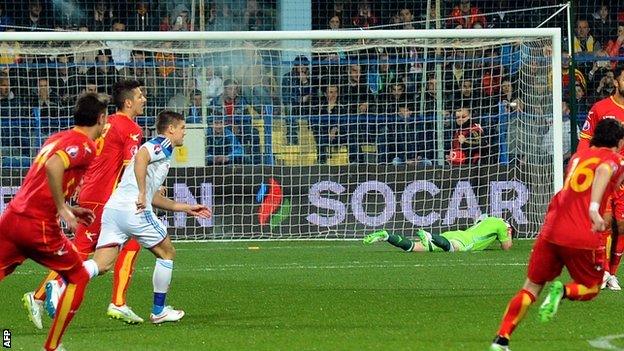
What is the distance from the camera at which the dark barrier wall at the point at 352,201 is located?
66.3 feet

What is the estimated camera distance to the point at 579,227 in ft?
29.8

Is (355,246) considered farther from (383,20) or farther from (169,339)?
(169,339)

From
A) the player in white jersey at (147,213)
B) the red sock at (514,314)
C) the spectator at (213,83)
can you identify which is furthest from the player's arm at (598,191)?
the spectator at (213,83)

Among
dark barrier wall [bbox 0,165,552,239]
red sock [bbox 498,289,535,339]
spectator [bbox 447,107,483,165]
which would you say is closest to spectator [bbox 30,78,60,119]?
dark barrier wall [bbox 0,165,552,239]

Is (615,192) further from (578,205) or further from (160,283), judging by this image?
(160,283)

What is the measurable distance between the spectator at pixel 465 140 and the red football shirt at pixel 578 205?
36.2 ft

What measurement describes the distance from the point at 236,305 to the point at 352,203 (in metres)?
8.10

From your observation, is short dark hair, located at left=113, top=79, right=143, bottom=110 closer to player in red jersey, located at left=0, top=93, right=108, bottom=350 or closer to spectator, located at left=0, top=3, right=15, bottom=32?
player in red jersey, located at left=0, top=93, right=108, bottom=350

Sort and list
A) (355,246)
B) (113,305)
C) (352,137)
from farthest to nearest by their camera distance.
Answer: (352,137) → (355,246) → (113,305)

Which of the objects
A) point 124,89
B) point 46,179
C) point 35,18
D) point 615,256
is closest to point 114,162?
point 124,89

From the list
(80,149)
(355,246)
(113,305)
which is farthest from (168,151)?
(355,246)

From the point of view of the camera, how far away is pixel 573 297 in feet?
30.3

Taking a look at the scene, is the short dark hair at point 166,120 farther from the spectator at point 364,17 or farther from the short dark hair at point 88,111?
the spectator at point 364,17

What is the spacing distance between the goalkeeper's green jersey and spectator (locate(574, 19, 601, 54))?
241 inches
